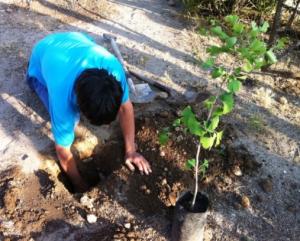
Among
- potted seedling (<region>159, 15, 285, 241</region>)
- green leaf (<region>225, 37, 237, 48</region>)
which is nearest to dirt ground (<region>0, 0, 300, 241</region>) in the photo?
potted seedling (<region>159, 15, 285, 241</region>)

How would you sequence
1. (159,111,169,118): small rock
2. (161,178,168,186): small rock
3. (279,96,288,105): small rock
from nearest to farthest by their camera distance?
(161,178,168,186): small rock
(159,111,169,118): small rock
(279,96,288,105): small rock

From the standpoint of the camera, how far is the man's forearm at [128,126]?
283 centimetres

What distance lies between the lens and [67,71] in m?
2.42

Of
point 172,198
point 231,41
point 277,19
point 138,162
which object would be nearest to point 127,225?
point 172,198

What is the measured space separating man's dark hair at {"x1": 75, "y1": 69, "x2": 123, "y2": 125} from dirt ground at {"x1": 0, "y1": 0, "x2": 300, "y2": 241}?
728 millimetres

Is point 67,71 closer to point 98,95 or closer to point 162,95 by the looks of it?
point 98,95

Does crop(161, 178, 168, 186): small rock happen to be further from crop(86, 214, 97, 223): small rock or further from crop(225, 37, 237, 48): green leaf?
crop(225, 37, 237, 48): green leaf

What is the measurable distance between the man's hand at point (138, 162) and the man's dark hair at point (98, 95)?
71 centimetres

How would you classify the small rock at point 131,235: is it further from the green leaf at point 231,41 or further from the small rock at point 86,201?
the green leaf at point 231,41

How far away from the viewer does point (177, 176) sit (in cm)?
283

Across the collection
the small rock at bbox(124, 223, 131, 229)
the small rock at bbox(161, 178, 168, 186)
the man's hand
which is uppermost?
the man's hand

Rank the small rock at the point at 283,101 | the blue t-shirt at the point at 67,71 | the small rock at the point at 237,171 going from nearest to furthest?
the blue t-shirt at the point at 67,71, the small rock at the point at 237,171, the small rock at the point at 283,101

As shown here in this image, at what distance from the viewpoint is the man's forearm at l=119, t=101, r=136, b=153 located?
2832 mm

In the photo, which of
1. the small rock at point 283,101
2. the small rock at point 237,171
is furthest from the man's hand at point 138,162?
the small rock at point 283,101
